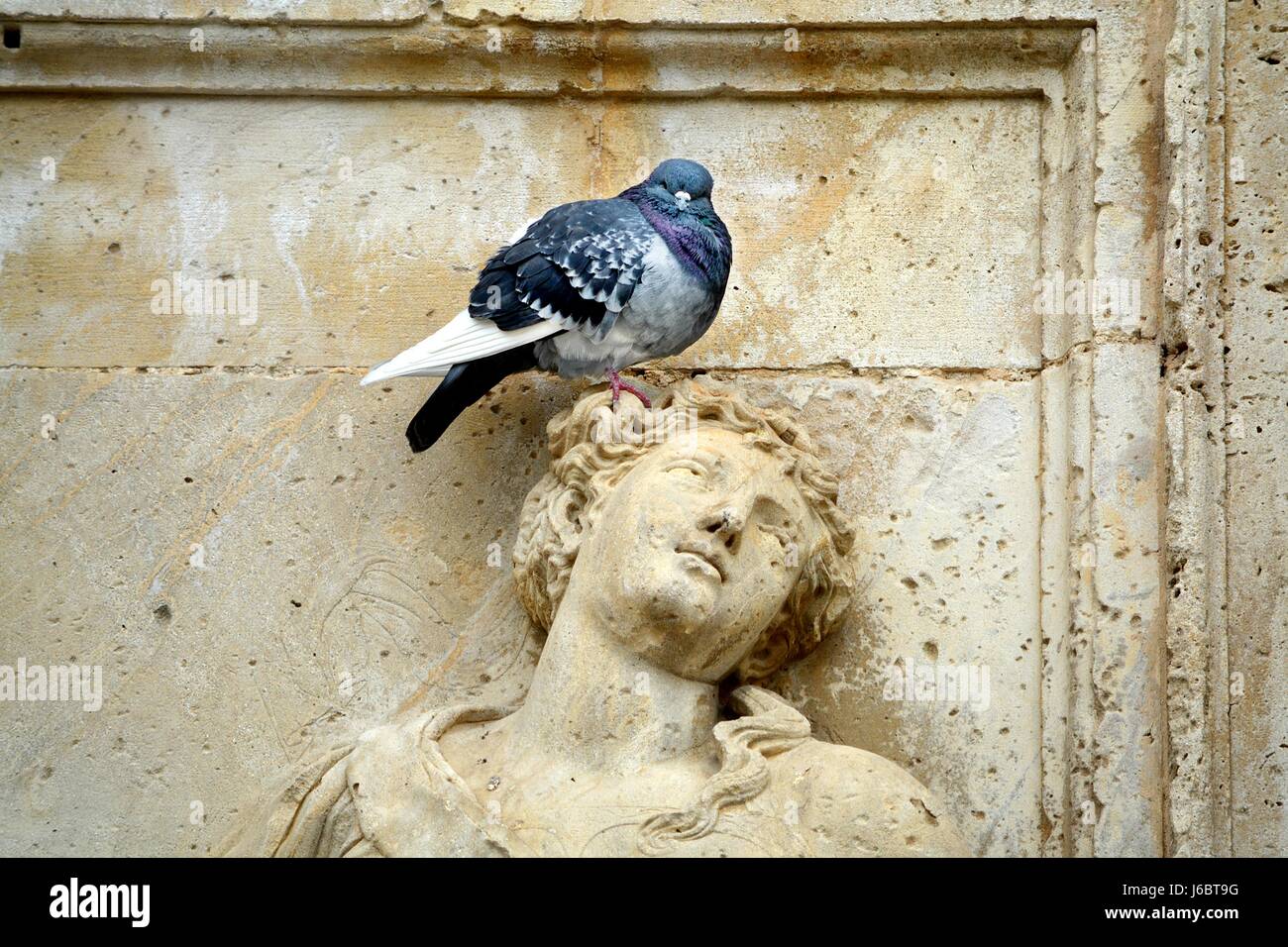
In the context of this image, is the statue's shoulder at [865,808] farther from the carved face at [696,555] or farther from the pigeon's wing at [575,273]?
the pigeon's wing at [575,273]

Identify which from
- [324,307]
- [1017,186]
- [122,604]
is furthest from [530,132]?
[122,604]

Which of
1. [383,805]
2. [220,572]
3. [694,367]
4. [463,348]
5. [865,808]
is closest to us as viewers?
[865,808]

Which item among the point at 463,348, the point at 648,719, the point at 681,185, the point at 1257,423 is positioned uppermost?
the point at 681,185

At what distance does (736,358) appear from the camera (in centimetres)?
432

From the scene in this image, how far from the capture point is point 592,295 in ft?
12.6

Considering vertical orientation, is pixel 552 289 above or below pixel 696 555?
above

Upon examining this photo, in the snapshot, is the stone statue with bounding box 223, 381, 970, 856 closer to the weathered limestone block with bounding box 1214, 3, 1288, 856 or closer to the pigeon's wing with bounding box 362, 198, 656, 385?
the pigeon's wing with bounding box 362, 198, 656, 385

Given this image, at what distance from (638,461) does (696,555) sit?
29 cm

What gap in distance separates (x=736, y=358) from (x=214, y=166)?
4.11 ft

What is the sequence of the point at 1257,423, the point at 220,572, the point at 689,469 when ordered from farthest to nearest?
the point at 220,572
the point at 1257,423
the point at 689,469

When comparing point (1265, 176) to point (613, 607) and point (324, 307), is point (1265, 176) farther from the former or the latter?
point (324, 307)

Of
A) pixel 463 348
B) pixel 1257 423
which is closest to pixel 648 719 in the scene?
pixel 463 348

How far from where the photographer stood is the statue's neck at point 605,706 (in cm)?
372

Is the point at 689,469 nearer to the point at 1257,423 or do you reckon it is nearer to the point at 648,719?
the point at 648,719
